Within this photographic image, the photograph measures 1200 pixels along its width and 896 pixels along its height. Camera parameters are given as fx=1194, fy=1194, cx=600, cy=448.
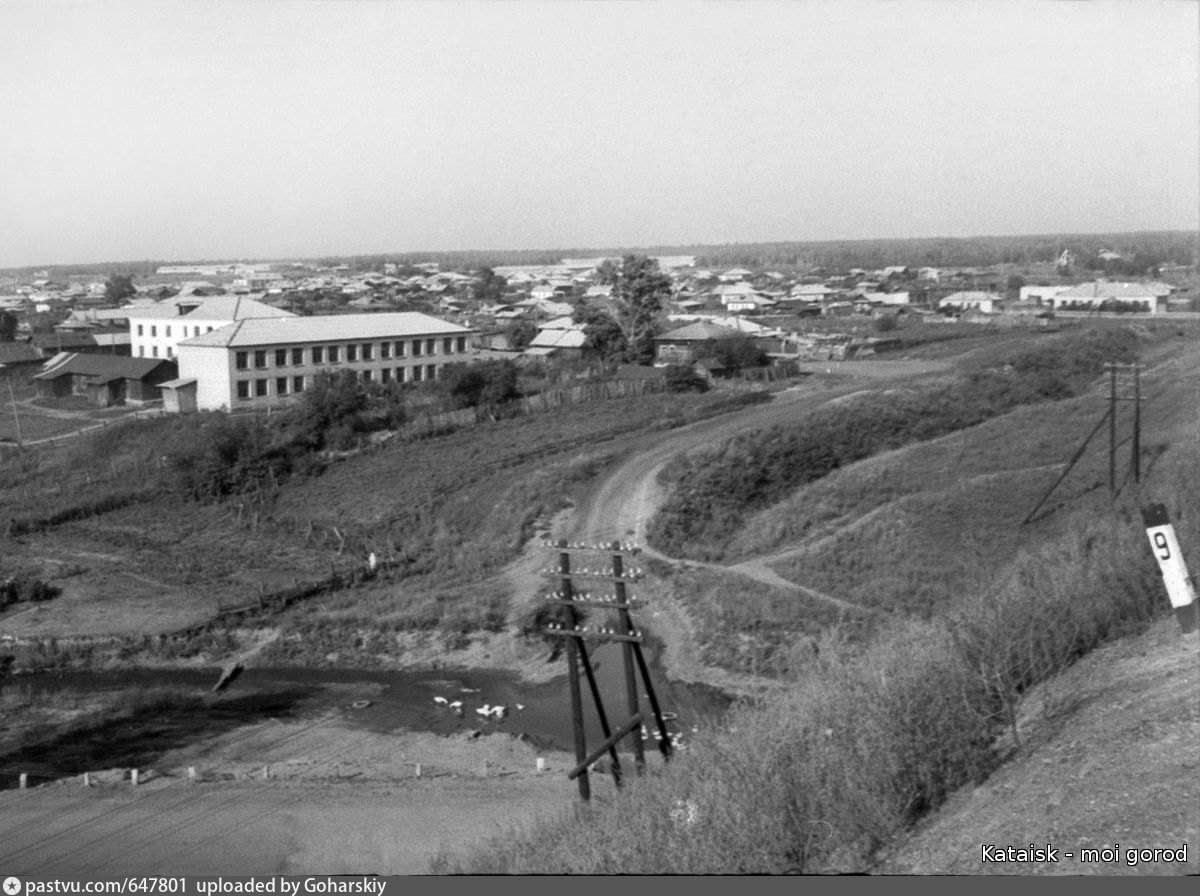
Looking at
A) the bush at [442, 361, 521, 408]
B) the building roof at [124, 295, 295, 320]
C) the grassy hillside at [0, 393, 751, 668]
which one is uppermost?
the building roof at [124, 295, 295, 320]

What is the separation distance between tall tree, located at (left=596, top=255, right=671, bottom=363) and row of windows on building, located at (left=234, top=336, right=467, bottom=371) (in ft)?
8.80

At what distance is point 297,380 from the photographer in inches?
451

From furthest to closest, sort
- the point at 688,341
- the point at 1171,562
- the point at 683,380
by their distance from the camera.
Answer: the point at 688,341
the point at 683,380
the point at 1171,562

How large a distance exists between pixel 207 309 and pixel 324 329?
118 centimetres

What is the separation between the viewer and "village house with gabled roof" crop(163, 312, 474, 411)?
33.6ft

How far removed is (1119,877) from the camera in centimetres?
262

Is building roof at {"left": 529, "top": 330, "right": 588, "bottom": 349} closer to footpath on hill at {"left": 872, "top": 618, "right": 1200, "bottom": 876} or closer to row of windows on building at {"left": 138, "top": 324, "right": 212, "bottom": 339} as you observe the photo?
row of windows on building at {"left": 138, "top": 324, "right": 212, "bottom": 339}

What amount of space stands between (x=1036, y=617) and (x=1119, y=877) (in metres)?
1.51

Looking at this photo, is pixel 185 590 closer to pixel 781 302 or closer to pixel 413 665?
pixel 413 665

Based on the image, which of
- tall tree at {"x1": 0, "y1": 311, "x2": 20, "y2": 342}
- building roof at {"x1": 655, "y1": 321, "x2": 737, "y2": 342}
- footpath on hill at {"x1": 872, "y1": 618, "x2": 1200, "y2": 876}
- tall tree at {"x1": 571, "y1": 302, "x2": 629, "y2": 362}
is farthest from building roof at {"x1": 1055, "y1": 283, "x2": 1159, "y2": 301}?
tall tree at {"x1": 0, "y1": 311, "x2": 20, "y2": 342}

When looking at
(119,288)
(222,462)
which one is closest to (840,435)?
(222,462)

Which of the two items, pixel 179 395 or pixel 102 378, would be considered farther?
pixel 179 395

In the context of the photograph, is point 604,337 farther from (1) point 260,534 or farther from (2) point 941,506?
(2) point 941,506

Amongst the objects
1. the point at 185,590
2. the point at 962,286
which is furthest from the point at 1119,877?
the point at 962,286
